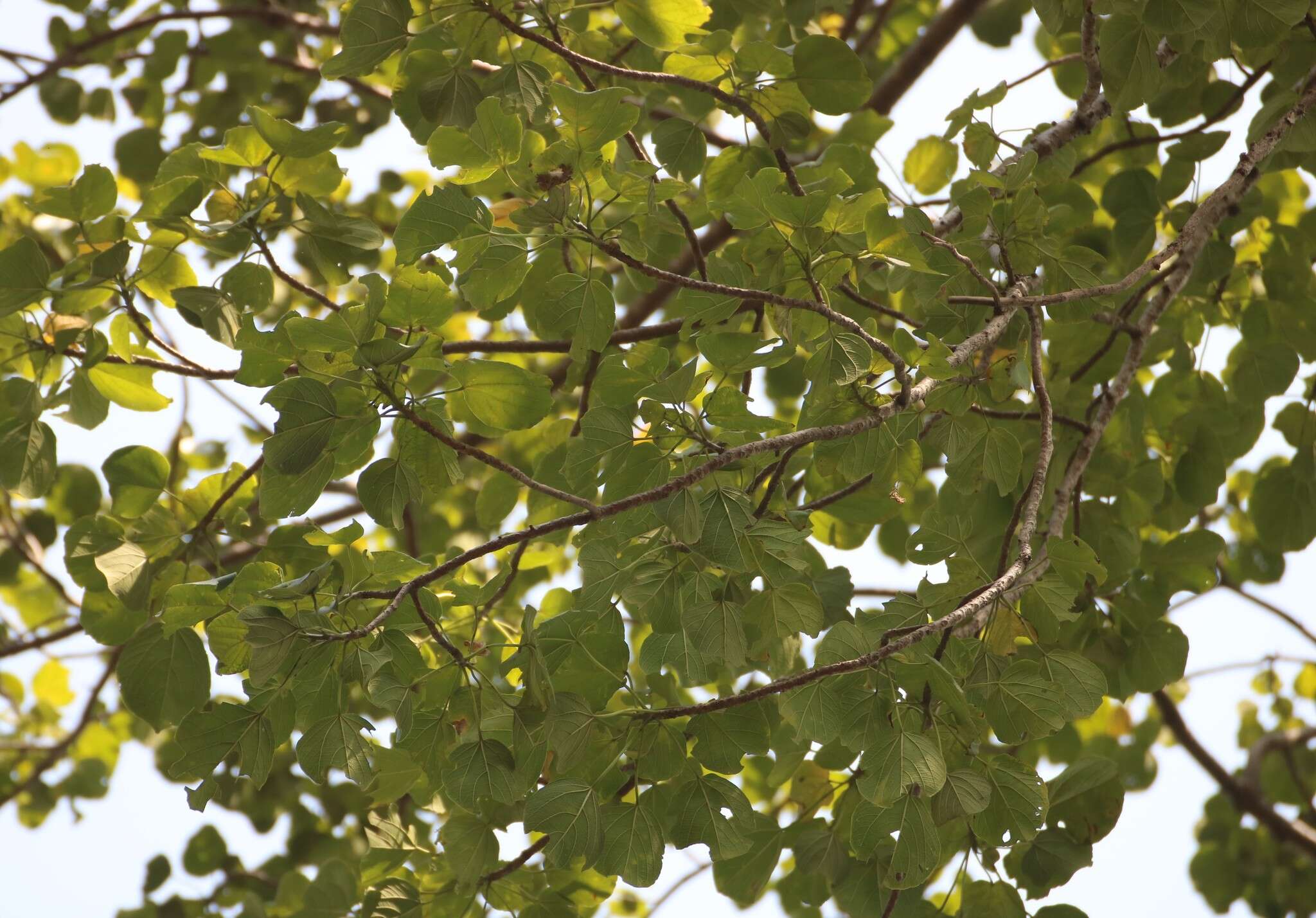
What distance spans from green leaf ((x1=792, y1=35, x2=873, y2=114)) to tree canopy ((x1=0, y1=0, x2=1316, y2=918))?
1 cm

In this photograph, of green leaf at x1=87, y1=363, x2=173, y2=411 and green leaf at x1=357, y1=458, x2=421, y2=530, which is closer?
green leaf at x1=357, y1=458, x2=421, y2=530

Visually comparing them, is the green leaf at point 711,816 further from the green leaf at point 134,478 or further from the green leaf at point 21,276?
the green leaf at point 21,276

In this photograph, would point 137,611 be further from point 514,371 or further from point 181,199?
point 514,371

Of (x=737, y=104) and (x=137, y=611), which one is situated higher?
(x=737, y=104)

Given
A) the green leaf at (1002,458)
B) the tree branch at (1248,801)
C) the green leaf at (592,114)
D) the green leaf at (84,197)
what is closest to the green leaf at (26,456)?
the green leaf at (84,197)

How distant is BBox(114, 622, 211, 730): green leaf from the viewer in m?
1.38

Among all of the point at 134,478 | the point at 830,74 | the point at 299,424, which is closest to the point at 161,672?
the point at 134,478

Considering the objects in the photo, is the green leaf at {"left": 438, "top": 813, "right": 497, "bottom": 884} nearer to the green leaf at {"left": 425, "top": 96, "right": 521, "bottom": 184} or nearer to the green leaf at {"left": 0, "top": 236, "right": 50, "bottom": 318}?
the green leaf at {"left": 425, "top": 96, "right": 521, "bottom": 184}

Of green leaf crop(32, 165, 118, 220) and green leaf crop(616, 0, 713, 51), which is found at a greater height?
green leaf crop(616, 0, 713, 51)

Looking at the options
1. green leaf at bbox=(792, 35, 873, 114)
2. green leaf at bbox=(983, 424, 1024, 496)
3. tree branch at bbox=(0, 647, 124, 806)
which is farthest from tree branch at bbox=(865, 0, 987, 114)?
tree branch at bbox=(0, 647, 124, 806)

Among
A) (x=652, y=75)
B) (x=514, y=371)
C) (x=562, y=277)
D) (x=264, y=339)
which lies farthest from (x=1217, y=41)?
(x=264, y=339)

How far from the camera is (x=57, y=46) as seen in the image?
2.40 m

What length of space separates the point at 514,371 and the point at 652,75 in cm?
41

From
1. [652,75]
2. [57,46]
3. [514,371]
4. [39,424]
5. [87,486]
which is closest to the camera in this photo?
[514,371]
